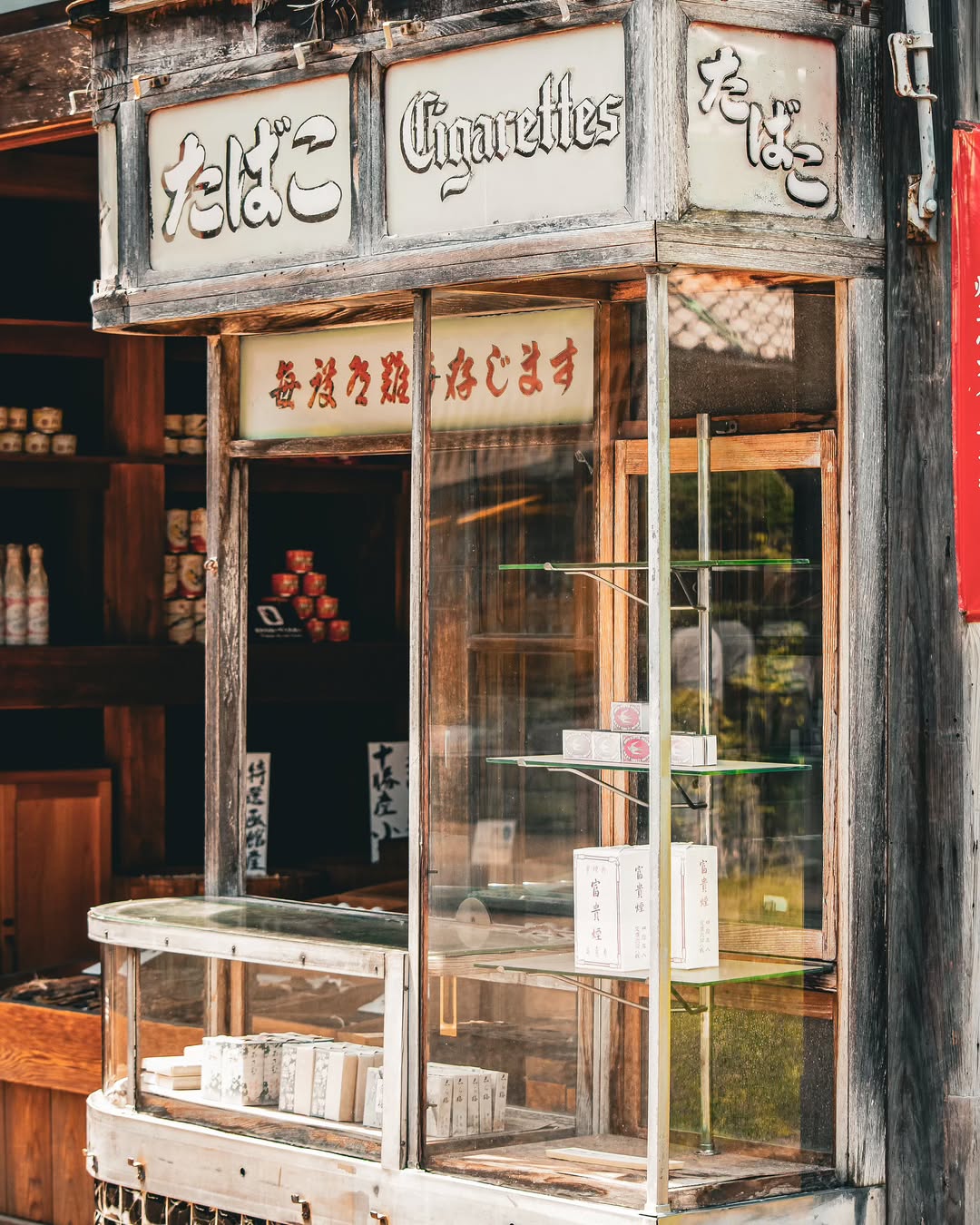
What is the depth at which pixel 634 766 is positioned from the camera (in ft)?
12.5

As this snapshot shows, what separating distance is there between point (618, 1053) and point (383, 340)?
197cm

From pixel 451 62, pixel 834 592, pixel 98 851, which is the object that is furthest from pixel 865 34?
pixel 98 851

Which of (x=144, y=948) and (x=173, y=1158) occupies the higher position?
(x=144, y=948)

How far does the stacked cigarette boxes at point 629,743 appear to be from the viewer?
3742 millimetres

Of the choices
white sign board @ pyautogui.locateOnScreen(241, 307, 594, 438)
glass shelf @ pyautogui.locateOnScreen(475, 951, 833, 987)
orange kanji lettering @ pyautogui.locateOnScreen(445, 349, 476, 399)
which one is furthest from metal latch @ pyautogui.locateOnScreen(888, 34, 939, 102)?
glass shelf @ pyautogui.locateOnScreen(475, 951, 833, 987)

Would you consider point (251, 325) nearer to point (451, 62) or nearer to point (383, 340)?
point (383, 340)

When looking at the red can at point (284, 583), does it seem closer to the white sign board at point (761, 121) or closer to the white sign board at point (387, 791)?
the white sign board at point (387, 791)

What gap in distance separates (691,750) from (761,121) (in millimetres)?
1324

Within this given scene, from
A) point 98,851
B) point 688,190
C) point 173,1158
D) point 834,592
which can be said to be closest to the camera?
point 688,190

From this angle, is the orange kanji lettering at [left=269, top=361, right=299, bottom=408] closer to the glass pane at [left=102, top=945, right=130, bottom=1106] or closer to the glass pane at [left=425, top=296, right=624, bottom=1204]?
the glass pane at [left=425, top=296, right=624, bottom=1204]

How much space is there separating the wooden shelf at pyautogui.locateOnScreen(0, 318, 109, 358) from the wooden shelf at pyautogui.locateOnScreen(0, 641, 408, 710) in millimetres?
1220

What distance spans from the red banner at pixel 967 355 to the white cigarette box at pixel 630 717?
2.38 feet

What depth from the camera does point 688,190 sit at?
357 cm

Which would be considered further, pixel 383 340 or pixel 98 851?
pixel 98 851
